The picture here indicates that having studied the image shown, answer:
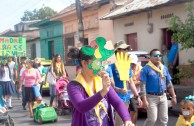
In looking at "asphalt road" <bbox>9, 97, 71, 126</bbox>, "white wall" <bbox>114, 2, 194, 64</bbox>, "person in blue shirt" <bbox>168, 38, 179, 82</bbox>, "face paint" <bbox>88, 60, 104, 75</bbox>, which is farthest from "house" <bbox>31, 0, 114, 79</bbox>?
"face paint" <bbox>88, 60, 104, 75</bbox>

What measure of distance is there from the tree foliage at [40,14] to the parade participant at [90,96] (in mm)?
64816

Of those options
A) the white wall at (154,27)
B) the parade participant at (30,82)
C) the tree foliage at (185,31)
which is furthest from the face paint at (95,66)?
the white wall at (154,27)

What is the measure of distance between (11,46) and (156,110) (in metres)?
12.8

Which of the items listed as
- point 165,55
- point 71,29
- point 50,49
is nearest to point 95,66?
point 165,55

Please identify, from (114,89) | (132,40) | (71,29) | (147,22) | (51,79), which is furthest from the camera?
(71,29)

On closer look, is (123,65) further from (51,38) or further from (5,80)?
(51,38)

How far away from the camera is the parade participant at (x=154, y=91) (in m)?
6.74

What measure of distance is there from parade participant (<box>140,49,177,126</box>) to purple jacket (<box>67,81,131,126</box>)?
311cm

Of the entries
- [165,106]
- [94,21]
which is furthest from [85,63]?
[94,21]

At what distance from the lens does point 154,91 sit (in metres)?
6.82

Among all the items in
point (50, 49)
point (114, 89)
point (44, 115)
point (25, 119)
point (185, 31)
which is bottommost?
point (25, 119)

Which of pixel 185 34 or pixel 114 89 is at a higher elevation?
pixel 185 34

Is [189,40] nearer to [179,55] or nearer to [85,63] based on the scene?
[179,55]

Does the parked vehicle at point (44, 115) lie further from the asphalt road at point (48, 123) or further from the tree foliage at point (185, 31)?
the tree foliage at point (185, 31)
